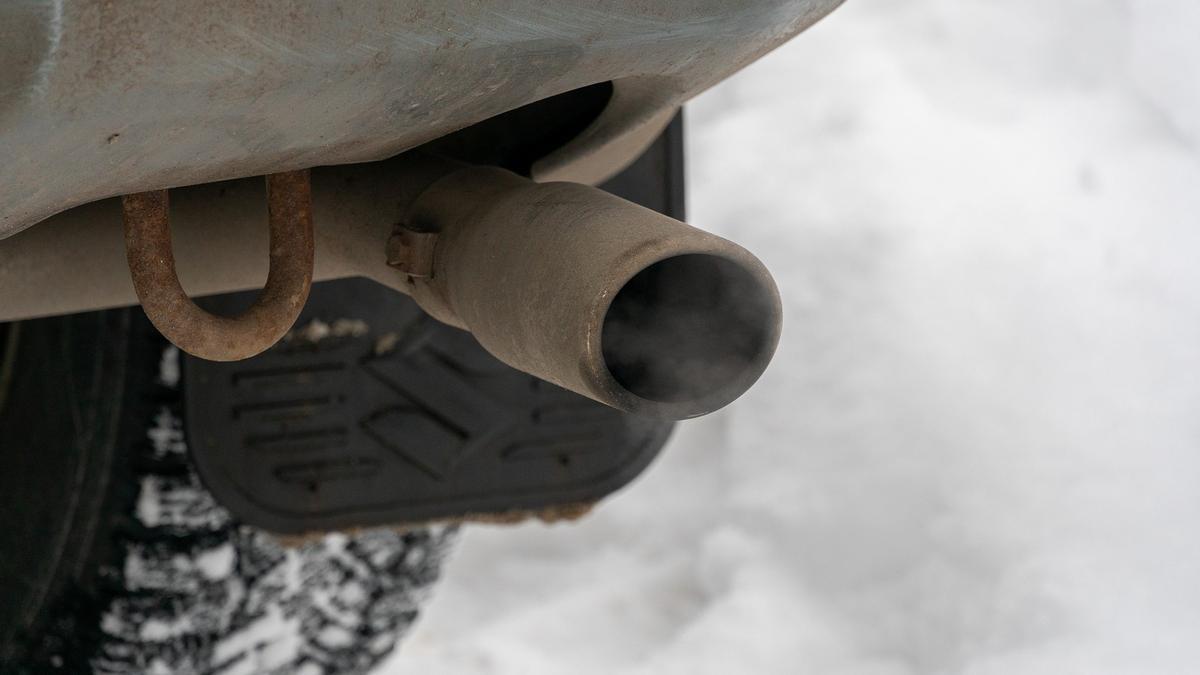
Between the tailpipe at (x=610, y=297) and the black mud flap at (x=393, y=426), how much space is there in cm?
59

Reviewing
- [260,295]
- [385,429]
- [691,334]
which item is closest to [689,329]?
[691,334]

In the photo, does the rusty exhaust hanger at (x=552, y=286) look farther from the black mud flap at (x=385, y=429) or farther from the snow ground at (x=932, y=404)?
the snow ground at (x=932, y=404)

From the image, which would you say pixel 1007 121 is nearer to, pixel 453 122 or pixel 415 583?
pixel 415 583

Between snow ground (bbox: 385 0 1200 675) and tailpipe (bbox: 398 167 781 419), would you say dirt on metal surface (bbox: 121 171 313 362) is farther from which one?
snow ground (bbox: 385 0 1200 675)

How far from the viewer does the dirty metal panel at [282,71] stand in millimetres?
700

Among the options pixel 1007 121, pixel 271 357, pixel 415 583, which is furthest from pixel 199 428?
pixel 1007 121

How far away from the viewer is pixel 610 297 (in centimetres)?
77

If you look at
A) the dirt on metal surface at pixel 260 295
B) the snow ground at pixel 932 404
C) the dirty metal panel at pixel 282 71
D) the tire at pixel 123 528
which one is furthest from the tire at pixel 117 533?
the snow ground at pixel 932 404

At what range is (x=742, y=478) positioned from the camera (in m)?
2.62

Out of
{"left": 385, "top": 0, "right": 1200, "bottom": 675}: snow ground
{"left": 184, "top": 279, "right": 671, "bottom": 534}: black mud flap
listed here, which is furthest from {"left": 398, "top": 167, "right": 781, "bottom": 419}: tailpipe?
{"left": 385, "top": 0, "right": 1200, "bottom": 675}: snow ground

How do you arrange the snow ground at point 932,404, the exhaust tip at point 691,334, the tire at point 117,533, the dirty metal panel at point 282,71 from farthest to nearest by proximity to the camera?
the snow ground at point 932,404 < the tire at point 117,533 < the exhaust tip at point 691,334 < the dirty metal panel at point 282,71

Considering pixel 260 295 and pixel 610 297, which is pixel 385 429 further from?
pixel 610 297

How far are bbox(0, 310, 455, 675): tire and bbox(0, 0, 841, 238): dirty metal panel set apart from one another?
0.63 meters

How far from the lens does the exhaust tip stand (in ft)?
2.67
